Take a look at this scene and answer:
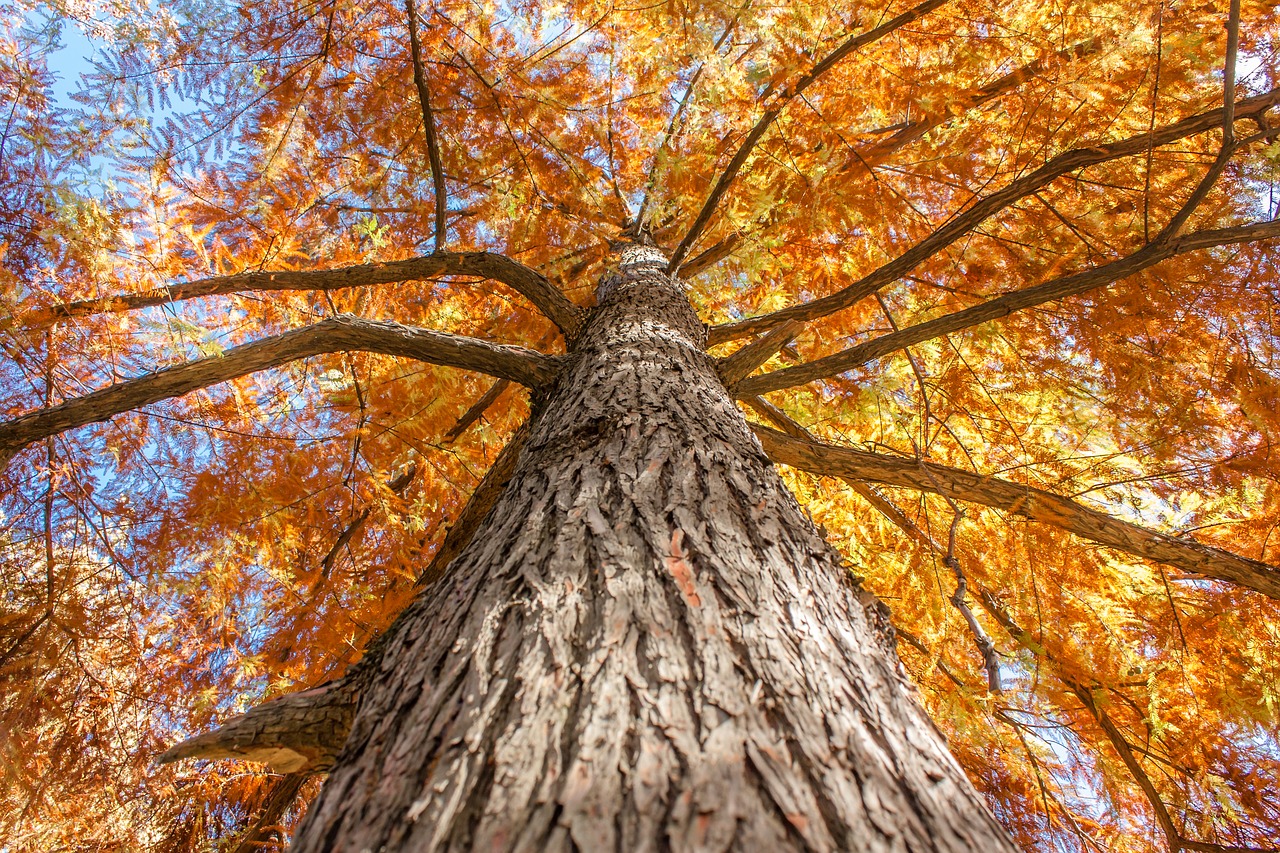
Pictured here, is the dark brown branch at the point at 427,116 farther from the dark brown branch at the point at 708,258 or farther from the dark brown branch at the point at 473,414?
the dark brown branch at the point at 708,258

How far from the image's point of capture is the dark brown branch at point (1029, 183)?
2.22 m

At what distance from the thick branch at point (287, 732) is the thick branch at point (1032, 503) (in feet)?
6.57

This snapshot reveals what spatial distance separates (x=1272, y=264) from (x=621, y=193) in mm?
4404

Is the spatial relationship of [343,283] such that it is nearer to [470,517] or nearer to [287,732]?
[470,517]

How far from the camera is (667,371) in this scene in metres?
2.00

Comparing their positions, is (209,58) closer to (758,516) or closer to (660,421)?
(660,421)

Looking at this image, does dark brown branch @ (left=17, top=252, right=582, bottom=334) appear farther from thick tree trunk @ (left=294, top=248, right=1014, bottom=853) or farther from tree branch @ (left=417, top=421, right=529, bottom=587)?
thick tree trunk @ (left=294, top=248, right=1014, bottom=853)

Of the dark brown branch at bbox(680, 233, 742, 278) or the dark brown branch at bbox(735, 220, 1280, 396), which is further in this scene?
the dark brown branch at bbox(680, 233, 742, 278)

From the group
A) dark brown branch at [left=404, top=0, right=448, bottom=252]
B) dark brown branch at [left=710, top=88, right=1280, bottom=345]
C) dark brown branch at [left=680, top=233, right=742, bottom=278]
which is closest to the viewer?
dark brown branch at [left=710, top=88, right=1280, bottom=345]

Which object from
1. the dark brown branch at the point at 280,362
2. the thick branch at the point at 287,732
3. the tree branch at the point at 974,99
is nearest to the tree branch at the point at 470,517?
the dark brown branch at the point at 280,362

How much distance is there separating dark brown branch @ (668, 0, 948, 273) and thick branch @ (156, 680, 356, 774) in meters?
2.83

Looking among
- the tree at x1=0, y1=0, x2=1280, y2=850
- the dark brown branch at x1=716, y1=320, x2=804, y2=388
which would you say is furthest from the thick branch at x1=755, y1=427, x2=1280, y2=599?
the dark brown branch at x1=716, y1=320, x2=804, y2=388

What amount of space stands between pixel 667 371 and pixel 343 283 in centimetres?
184

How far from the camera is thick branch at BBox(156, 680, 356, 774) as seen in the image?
1.01 m
